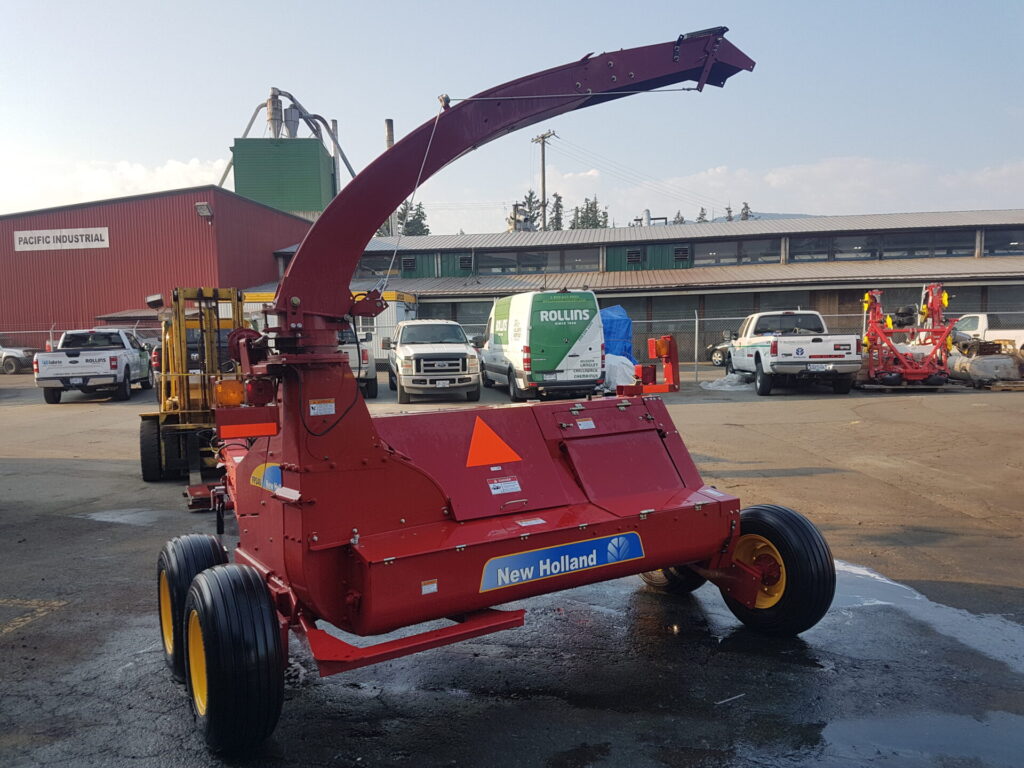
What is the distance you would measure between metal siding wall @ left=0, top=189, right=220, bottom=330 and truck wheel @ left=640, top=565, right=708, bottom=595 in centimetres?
3129

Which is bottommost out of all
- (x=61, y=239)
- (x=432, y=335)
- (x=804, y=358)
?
(x=804, y=358)

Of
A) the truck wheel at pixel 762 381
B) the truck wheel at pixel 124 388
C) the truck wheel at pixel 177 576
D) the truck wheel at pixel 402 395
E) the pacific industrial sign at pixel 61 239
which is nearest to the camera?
the truck wheel at pixel 177 576

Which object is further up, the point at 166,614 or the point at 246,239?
the point at 246,239

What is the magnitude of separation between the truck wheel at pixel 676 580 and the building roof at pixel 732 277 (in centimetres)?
2412

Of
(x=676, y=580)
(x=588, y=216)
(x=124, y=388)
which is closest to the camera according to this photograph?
(x=676, y=580)

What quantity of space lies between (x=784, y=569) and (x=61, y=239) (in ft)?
122

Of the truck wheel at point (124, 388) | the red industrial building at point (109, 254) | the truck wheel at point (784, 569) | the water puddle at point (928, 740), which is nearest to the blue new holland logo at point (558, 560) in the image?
the truck wheel at point (784, 569)

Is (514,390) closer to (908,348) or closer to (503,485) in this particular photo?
(908,348)

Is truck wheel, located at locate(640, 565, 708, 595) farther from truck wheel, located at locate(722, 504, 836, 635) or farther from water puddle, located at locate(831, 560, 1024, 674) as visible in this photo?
water puddle, located at locate(831, 560, 1024, 674)

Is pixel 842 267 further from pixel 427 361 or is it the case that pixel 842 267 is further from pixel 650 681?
pixel 650 681

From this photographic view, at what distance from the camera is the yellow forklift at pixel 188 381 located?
376 inches

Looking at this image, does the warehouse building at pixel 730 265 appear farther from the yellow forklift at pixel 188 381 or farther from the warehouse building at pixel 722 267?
the yellow forklift at pixel 188 381

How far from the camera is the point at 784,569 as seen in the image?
169 inches

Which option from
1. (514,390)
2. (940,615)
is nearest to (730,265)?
(514,390)
